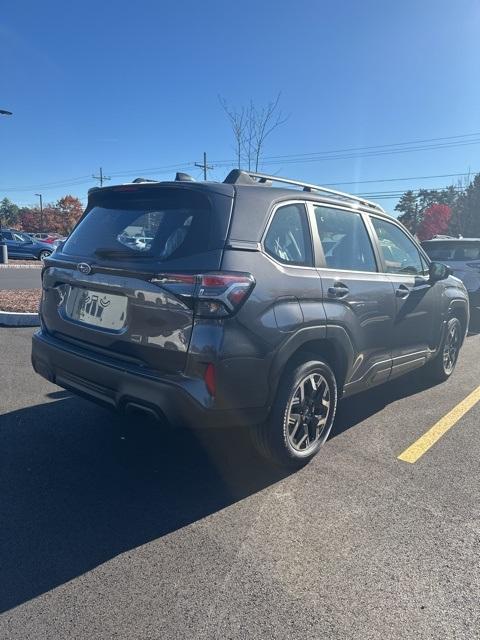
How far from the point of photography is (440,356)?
5.35 metres

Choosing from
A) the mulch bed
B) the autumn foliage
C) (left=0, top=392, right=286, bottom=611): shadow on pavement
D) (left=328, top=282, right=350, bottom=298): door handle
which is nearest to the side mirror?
(left=328, top=282, right=350, bottom=298): door handle

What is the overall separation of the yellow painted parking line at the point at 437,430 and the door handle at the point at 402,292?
1.19 meters

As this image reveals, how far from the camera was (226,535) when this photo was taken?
8.46 feet

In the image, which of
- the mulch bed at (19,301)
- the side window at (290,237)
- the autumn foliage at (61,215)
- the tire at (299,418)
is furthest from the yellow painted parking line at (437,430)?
the autumn foliage at (61,215)

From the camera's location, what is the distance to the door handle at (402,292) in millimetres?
4156

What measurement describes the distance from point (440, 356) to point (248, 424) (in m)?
3.32

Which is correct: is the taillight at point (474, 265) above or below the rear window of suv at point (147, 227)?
below

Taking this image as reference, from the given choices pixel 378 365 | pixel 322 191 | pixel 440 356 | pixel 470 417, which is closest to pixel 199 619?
pixel 378 365

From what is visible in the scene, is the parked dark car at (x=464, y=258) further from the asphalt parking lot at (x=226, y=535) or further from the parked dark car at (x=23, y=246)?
the parked dark car at (x=23, y=246)

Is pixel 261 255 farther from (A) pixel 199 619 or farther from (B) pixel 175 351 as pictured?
(A) pixel 199 619

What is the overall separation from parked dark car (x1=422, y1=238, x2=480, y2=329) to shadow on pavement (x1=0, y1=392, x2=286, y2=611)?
7.54 m

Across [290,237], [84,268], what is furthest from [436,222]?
Result: [84,268]

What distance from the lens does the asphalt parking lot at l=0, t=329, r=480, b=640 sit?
6.66ft

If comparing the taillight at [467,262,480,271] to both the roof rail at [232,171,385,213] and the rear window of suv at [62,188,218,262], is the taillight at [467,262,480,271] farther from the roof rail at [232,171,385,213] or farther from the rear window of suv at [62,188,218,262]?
the rear window of suv at [62,188,218,262]
